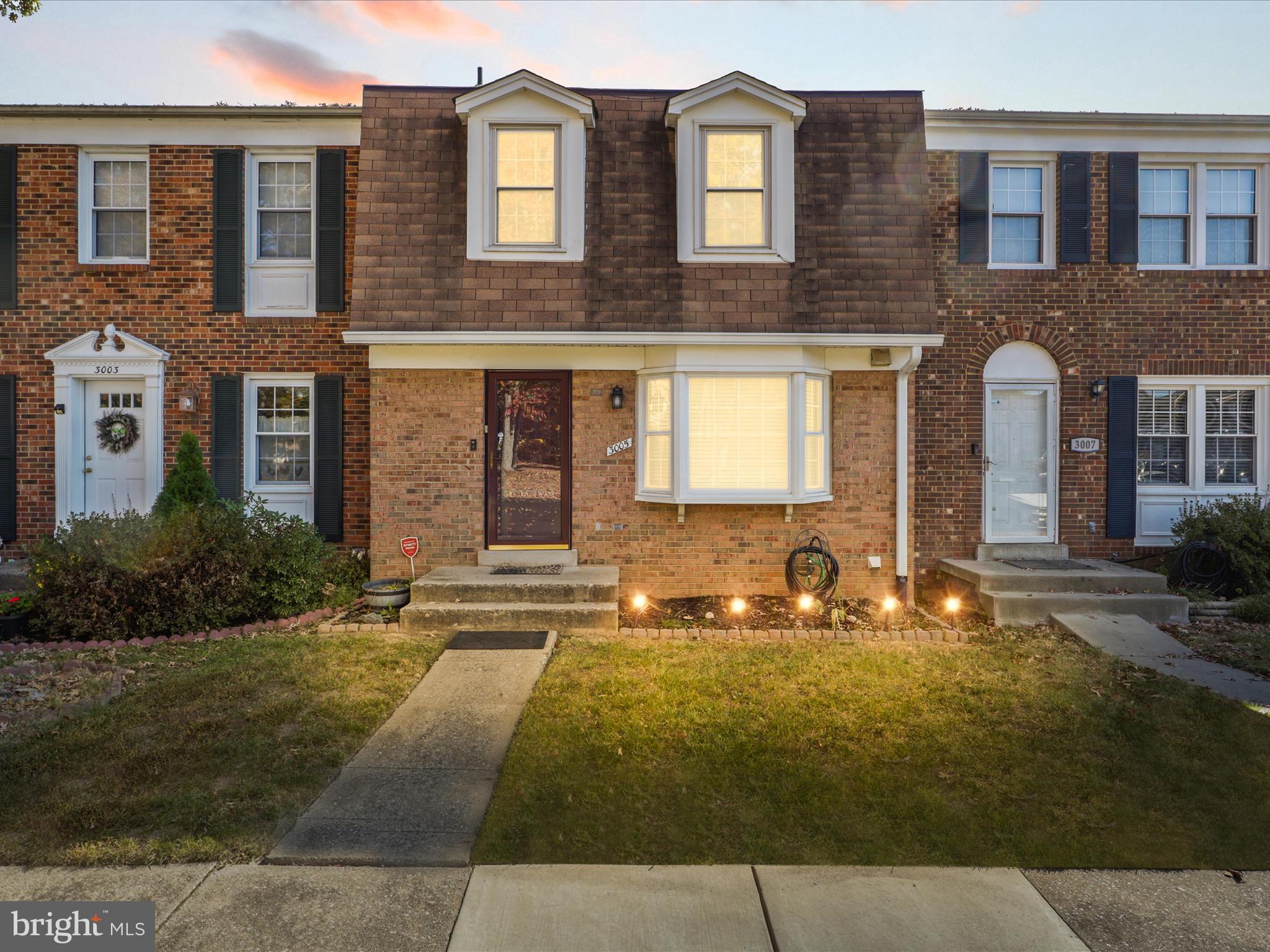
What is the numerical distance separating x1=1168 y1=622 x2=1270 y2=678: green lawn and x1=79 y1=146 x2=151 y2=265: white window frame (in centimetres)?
1268

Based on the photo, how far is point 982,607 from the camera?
834 centimetres

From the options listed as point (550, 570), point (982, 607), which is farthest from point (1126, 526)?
point (550, 570)

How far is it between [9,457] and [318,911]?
9593mm

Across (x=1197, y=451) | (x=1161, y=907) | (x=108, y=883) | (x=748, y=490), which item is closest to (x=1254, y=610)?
(x=1197, y=451)

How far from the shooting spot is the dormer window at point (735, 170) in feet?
27.6

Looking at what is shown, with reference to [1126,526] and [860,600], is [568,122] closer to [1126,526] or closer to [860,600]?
[860,600]

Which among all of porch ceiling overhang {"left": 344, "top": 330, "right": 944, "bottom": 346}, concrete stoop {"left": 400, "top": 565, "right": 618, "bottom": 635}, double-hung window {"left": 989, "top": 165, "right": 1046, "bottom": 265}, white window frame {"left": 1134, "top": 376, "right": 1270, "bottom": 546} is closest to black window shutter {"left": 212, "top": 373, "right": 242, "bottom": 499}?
porch ceiling overhang {"left": 344, "top": 330, "right": 944, "bottom": 346}

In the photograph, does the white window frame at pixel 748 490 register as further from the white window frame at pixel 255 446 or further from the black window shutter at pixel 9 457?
the black window shutter at pixel 9 457

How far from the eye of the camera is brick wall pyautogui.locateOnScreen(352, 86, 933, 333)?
8.19 metres

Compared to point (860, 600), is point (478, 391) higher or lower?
higher

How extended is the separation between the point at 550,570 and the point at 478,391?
2197mm

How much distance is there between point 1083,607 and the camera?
7914 millimetres

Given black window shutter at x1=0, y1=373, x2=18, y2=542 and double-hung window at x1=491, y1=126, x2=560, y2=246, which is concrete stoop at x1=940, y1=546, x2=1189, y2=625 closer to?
double-hung window at x1=491, y1=126, x2=560, y2=246

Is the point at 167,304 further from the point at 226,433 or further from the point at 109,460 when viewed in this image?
the point at 109,460
